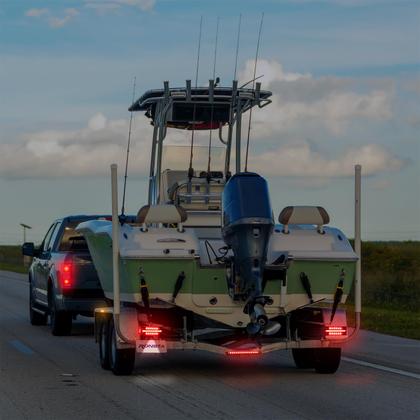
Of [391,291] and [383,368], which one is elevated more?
[391,291]

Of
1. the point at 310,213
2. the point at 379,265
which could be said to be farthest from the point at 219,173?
the point at 379,265

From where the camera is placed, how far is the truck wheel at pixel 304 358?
14.7 metres

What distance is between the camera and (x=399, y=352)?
1695 cm

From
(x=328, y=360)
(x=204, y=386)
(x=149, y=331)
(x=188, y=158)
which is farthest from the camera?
(x=188, y=158)

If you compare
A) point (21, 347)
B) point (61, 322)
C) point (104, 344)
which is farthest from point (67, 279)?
point (104, 344)

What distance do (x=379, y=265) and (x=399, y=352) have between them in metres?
28.6

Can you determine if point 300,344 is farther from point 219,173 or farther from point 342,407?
point 219,173

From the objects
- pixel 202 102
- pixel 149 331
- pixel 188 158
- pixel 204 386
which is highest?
pixel 202 102

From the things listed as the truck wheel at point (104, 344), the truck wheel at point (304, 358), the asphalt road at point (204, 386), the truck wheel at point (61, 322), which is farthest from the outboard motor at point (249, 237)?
the truck wheel at point (61, 322)

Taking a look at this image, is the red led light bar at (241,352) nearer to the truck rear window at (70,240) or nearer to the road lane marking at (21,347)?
the road lane marking at (21,347)

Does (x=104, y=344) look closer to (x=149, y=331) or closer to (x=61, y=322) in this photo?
(x=149, y=331)

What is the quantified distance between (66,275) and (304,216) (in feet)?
22.9

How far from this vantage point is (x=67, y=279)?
19.6m

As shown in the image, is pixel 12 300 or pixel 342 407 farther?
pixel 12 300
